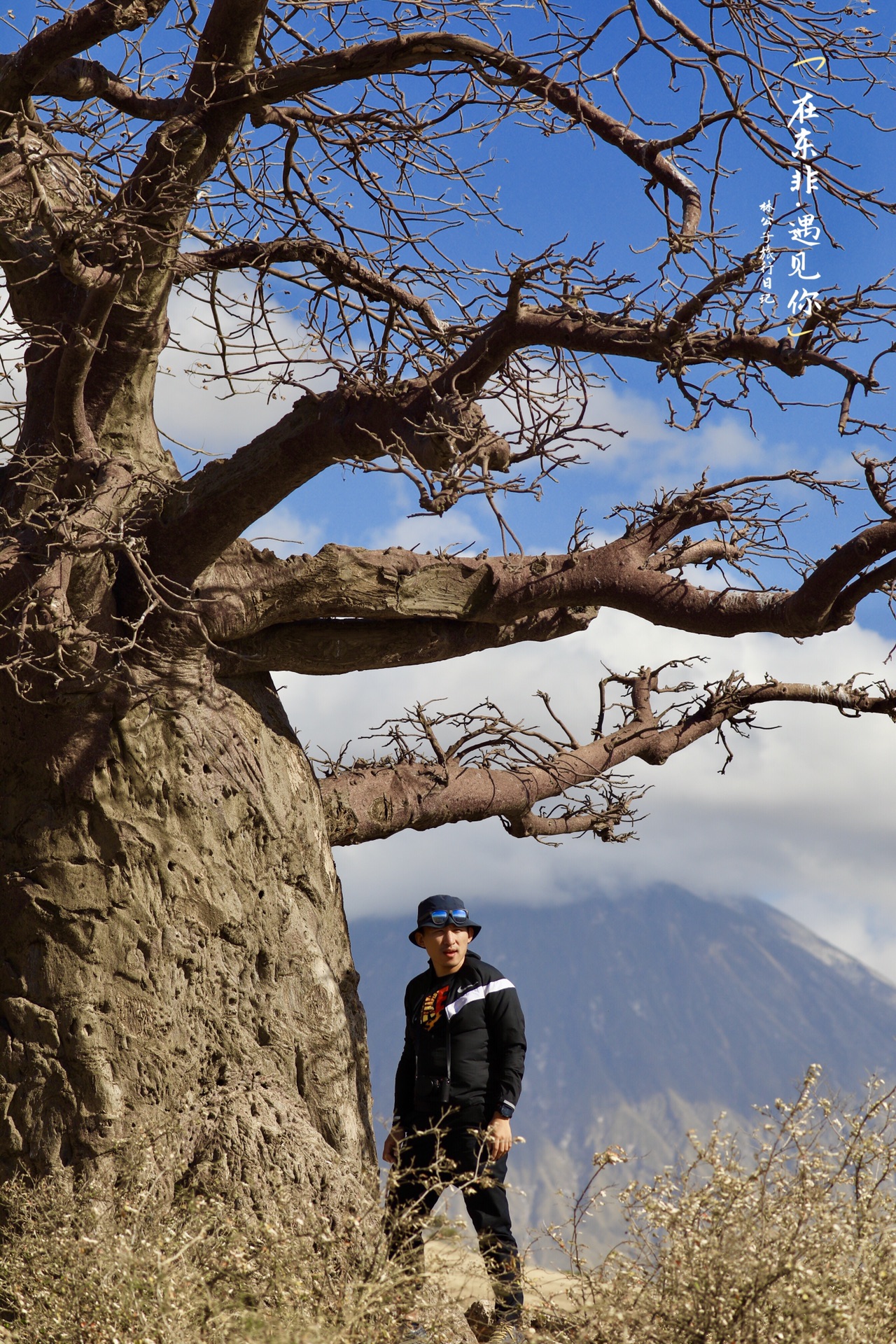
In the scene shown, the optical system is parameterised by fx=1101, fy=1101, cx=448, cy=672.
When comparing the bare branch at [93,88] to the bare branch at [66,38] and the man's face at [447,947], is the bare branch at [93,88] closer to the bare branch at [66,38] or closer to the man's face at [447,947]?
the bare branch at [66,38]

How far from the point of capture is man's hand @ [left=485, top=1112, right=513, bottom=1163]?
162 inches

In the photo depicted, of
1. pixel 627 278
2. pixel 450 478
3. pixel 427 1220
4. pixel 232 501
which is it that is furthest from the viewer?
pixel 232 501

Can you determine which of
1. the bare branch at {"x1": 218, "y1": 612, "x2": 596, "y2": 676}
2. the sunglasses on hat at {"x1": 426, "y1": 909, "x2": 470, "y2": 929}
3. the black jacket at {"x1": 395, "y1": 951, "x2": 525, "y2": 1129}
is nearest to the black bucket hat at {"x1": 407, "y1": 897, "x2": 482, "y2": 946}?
the sunglasses on hat at {"x1": 426, "y1": 909, "x2": 470, "y2": 929}

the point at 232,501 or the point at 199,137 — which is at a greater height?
the point at 199,137

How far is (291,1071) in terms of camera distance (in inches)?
199

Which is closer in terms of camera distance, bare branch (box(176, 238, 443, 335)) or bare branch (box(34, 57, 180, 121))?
bare branch (box(34, 57, 180, 121))

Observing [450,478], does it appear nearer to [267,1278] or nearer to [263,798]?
[263,798]

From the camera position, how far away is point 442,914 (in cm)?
457

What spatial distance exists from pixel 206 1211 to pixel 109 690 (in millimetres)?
2178

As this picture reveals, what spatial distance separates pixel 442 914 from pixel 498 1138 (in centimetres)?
89

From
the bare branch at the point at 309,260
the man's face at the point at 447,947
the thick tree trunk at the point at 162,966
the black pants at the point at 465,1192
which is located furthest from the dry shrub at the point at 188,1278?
the bare branch at the point at 309,260

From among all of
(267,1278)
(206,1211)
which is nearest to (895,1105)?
(267,1278)

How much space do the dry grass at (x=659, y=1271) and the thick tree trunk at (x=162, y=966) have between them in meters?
0.72

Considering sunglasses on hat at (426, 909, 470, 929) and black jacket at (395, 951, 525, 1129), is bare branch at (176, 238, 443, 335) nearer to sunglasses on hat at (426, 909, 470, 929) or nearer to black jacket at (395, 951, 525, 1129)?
sunglasses on hat at (426, 909, 470, 929)
